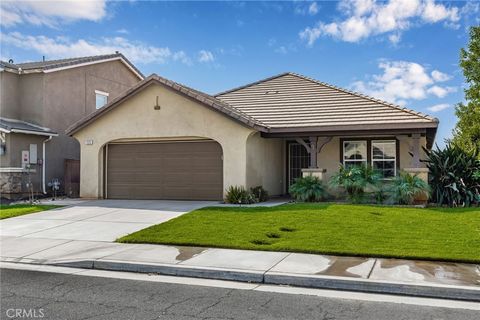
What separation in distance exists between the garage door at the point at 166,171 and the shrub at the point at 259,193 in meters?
1.28

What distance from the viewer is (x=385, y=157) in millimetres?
17312

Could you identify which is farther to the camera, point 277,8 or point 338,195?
point 338,195

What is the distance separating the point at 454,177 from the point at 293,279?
10455 millimetres

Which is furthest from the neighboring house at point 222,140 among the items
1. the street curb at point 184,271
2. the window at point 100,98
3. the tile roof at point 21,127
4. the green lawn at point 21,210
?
the street curb at point 184,271

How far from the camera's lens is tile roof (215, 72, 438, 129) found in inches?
618

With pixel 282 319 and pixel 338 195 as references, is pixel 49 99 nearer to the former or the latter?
pixel 338 195

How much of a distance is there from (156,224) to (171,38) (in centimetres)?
724

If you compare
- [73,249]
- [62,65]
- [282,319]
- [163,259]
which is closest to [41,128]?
[62,65]

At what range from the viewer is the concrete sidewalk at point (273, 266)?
6320mm

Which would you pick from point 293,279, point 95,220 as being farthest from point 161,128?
point 293,279

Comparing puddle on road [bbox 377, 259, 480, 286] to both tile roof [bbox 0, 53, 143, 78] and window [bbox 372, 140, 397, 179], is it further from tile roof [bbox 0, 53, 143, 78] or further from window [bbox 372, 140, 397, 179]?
tile roof [bbox 0, 53, 143, 78]

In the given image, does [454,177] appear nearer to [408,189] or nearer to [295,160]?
[408,189]

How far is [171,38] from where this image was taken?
15672mm

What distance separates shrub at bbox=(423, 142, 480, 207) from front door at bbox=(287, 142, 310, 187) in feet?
17.4
